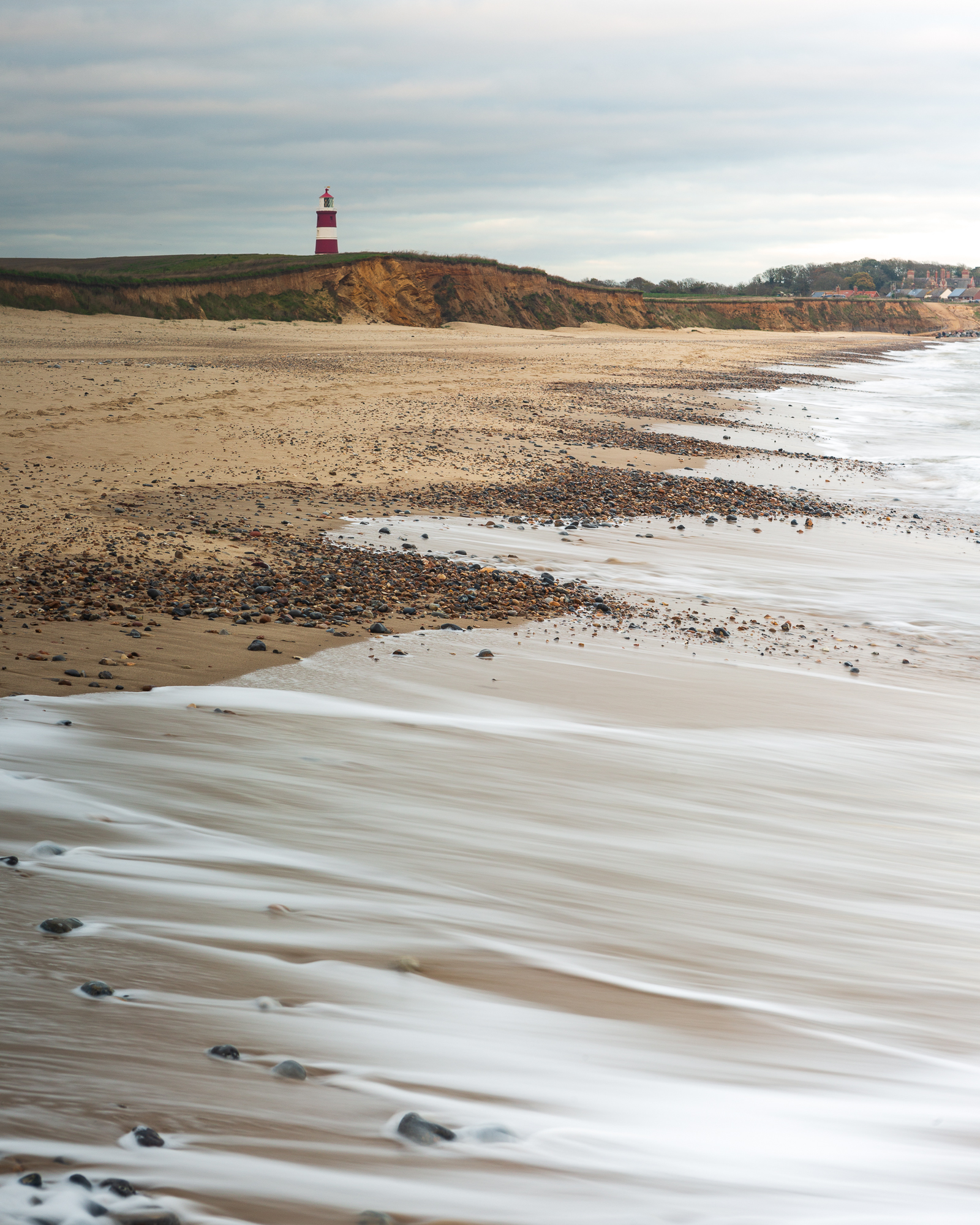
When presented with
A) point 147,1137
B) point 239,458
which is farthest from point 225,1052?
point 239,458

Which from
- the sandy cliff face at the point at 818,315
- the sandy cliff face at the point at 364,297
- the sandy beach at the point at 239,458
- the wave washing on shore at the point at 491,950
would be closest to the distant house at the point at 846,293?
the sandy cliff face at the point at 818,315

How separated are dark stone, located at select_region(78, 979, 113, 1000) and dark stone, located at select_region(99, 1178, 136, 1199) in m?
0.60

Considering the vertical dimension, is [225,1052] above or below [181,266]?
below

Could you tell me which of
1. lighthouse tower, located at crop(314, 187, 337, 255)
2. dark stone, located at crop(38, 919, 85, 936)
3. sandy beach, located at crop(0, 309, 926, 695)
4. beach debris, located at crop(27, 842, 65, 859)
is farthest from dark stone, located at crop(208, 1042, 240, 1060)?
lighthouse tower, located at crop(314, 187, 337, 255)

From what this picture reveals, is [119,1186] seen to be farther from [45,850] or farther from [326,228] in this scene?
[326,228]

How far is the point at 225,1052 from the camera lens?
2316mm

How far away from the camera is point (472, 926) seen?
3.16m

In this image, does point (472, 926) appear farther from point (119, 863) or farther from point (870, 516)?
point (870, 516)

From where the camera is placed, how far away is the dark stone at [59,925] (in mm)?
2715

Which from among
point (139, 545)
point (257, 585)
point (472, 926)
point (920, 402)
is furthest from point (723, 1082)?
point (920, 402)

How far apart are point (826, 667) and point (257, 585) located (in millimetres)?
3484

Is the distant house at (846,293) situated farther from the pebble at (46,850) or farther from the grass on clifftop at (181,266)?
the pebble at (46,850)

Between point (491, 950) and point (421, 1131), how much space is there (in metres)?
0.89

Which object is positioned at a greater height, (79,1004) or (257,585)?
(257,585)
